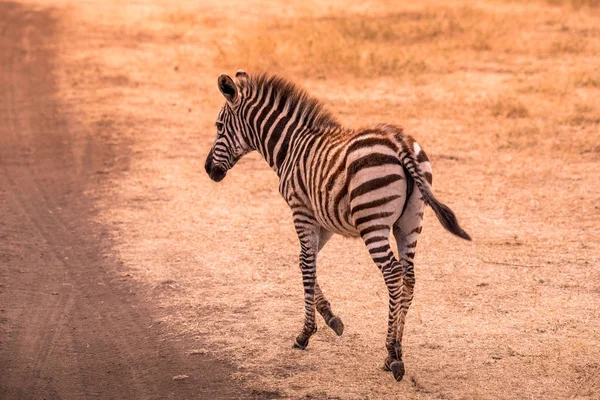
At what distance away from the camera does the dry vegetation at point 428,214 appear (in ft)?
24.8

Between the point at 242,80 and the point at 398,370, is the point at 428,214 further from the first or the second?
the point at 398,370

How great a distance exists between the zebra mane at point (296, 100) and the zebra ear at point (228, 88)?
0.15 meters

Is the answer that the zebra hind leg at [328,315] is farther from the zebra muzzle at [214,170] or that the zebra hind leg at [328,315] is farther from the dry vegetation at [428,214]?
the zebra muzzle at [214,170]

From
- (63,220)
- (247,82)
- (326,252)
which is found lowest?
(63,220)

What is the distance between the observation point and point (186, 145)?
48.5 feet

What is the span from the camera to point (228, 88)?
823 cm

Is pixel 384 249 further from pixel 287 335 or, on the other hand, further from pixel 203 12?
pixel 203 12

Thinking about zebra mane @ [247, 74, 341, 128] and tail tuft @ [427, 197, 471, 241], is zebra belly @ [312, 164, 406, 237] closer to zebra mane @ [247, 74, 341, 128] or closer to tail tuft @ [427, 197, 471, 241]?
tail tuft @ [427, 197, 471, 241]

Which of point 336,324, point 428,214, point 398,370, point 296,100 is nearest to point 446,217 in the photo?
point 398,370

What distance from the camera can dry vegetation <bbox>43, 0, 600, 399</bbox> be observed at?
7574 millimetres

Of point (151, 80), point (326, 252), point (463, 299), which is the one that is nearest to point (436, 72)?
point (151, 80)

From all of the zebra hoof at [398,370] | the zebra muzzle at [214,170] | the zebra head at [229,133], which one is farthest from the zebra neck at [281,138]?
the zebra hoof at [398,370]

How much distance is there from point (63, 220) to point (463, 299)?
544 centimetres

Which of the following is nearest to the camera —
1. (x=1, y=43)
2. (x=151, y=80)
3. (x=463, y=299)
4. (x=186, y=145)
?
(x=463, y=299)
